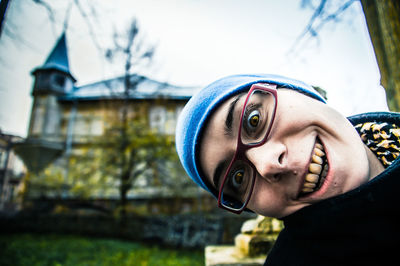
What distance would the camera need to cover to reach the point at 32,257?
21.3 ft

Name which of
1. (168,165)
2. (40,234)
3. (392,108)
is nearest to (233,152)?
(392,108)

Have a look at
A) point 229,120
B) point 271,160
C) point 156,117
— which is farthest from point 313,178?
point 156,117

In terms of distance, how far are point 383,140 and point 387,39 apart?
0.80 meters

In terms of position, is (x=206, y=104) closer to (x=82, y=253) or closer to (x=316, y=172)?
(x=316, y=172)

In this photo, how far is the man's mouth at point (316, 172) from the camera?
788 millimetres

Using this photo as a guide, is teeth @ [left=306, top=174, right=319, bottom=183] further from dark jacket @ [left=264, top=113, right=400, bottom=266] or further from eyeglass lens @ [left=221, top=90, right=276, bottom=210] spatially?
eyeglass lens @ [left=221, top=90, right=276, bottom=210]

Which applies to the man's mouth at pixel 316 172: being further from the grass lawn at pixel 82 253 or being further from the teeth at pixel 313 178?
the grass lawn at pixel 82 253

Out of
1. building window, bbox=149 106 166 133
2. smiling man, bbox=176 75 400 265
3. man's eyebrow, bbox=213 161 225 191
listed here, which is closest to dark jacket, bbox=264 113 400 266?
smiling man, bbox=176 75 400 265

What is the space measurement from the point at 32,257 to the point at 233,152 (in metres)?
8.20

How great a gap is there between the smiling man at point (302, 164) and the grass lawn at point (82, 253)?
6.42m

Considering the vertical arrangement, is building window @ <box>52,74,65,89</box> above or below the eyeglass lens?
above

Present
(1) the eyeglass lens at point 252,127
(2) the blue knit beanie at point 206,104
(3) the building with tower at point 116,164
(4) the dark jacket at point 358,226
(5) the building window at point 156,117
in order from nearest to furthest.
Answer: (4) the dark jacket at point 358,226
(1) the eyeglass lens at point 252,127
(2) the blue knit beanie at point 206,104
(3) the building with tower at point 116,164
(5) the building window at point 156,117

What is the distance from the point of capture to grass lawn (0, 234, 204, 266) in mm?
6288

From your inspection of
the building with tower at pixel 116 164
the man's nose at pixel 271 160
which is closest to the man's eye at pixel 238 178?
the man's nose at pixel 271 160
